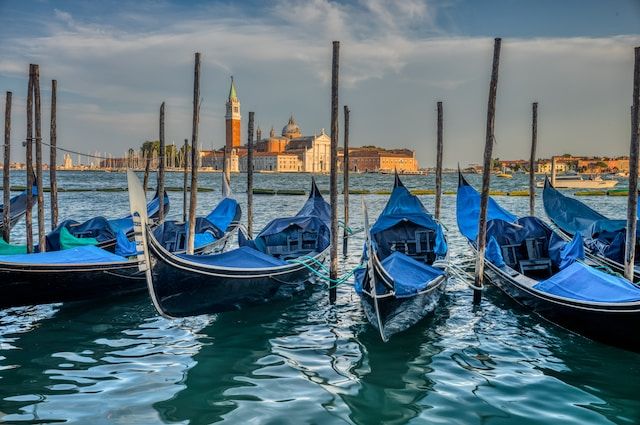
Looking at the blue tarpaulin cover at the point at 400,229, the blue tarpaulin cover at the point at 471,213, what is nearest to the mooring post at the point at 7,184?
the blue tarpaulin cover at the point at 400,229

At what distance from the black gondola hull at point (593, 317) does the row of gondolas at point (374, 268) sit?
11 millimetres

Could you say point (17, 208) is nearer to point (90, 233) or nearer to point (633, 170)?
point (90, 233)

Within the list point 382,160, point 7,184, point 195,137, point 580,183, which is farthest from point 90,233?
point 382,160

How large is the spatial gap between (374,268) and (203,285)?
168 cm

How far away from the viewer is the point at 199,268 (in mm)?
5383

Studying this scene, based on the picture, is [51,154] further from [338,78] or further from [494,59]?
[494,59]

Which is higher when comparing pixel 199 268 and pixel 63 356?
pixel 199 268

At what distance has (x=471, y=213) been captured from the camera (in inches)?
356

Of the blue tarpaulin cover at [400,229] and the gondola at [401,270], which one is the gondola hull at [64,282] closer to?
the gondola at [401,270]

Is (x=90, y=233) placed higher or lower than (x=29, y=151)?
lower

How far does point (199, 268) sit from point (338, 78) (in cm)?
269

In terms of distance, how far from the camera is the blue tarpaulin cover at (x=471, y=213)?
882 centimetres

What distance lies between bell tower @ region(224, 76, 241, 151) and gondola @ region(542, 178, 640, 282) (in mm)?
83616

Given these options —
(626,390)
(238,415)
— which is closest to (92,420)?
(238,415)
